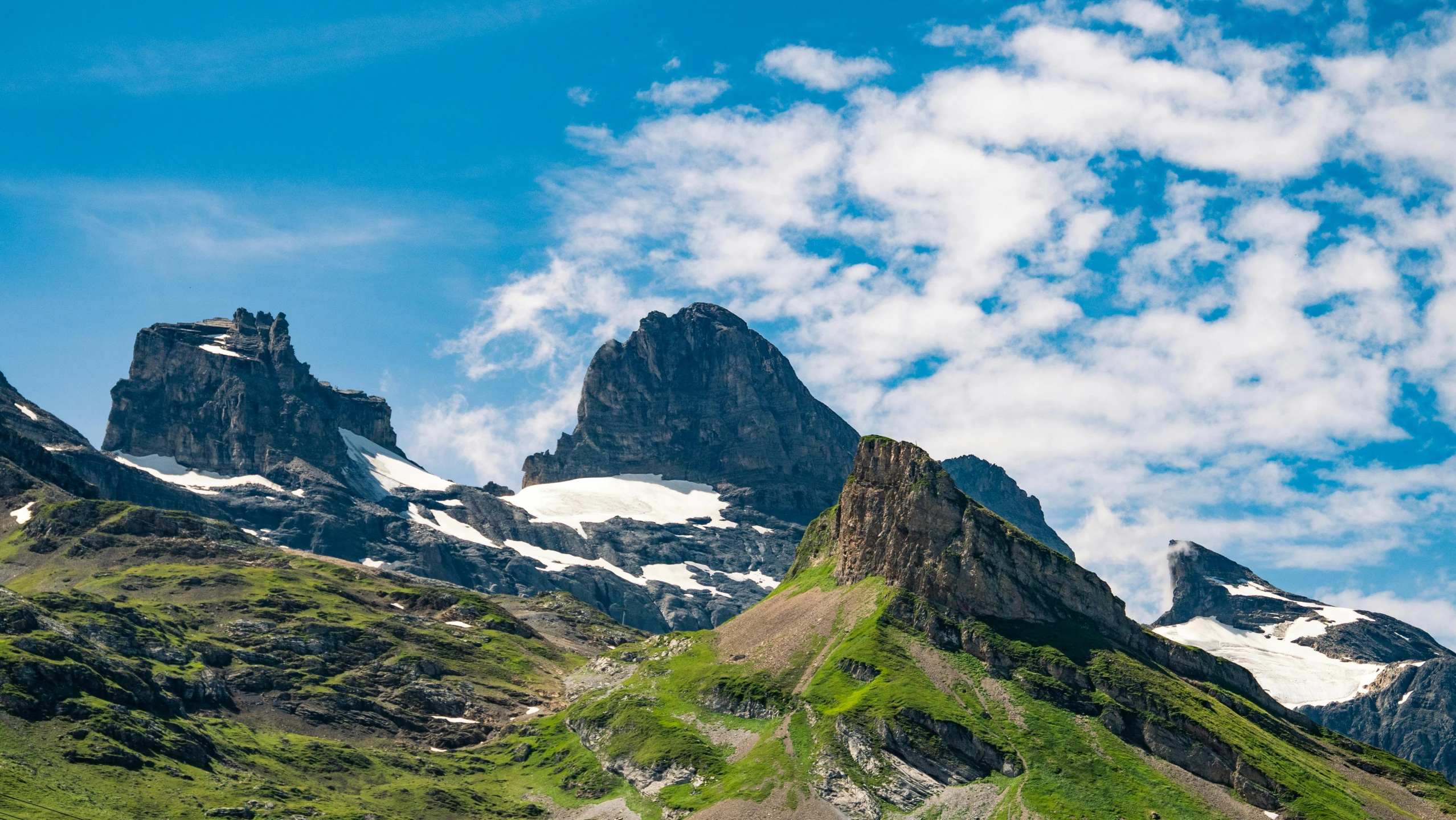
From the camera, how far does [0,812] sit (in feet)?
652
